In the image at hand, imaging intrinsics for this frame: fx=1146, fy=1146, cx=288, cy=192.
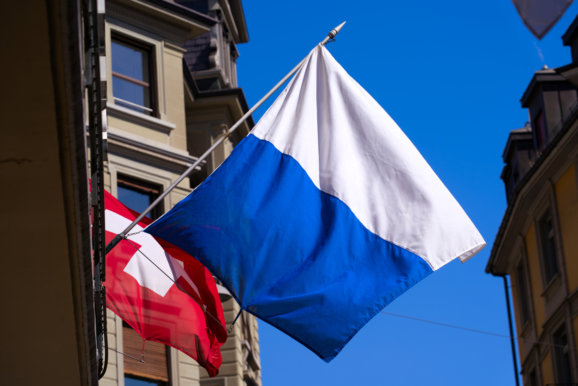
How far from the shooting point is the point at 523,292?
38.8 m

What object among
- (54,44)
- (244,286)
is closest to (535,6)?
(54,44)

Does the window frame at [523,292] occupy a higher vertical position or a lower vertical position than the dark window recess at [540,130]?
lower

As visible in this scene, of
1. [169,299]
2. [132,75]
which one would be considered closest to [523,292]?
[132,75]

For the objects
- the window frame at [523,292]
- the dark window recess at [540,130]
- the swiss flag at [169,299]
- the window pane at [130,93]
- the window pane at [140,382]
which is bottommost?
the swiss flag at [169,299]

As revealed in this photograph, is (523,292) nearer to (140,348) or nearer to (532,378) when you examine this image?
(532,378)

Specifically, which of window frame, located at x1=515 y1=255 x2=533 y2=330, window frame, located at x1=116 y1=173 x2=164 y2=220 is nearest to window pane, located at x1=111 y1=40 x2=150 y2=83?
window frame, located at x1=116 y1=173 x2=164 y2=220

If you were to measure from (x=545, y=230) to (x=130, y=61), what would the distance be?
52.1 ft

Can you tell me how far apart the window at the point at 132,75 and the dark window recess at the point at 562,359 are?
14.6 meters

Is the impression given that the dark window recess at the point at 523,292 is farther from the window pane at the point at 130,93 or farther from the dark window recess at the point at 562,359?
the window pane at the point at 130,93

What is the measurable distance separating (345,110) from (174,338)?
3485 mm

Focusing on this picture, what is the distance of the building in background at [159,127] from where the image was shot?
22172mm

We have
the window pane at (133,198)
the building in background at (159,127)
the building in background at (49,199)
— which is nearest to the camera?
the building in background at (49,199)

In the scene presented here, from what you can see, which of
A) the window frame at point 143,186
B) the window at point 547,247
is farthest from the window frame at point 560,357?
the window frame at point 143,186

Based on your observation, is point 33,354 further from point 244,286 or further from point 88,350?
point 244,286
